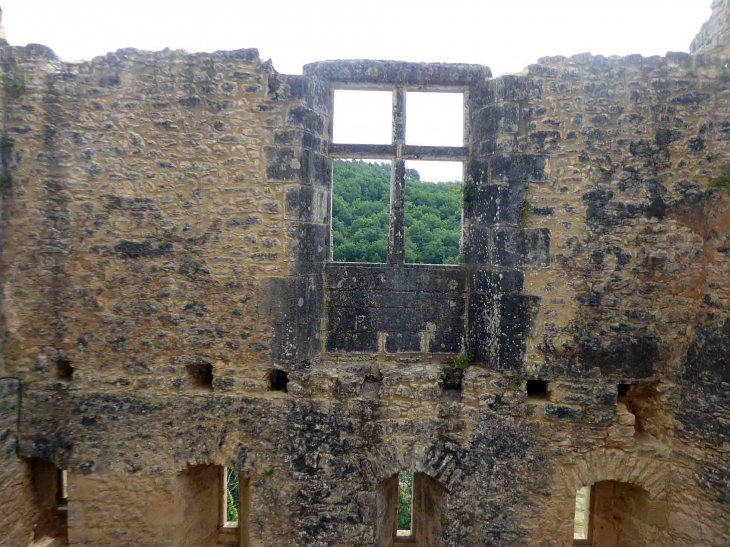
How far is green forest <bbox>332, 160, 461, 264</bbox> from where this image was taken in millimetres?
14016

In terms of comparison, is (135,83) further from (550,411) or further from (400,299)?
(550,411)

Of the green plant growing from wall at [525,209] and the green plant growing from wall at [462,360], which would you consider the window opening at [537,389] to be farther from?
the green plant growing from wall at [525,209]

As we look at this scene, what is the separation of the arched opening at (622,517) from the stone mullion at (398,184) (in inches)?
146

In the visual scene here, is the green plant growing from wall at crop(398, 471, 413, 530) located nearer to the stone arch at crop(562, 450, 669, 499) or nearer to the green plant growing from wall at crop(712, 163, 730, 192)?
the stone arch at crop(562, 450, 669, 499)

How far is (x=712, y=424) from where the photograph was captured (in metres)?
5.12

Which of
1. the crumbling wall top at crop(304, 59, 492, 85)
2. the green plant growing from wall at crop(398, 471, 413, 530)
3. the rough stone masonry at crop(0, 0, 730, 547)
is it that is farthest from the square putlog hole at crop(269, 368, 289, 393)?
the green plant growing from wall at crop(398, 471, 413, 530)

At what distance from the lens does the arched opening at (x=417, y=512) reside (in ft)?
18.7

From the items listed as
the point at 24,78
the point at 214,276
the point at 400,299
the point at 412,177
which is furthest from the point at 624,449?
the point at 412,177

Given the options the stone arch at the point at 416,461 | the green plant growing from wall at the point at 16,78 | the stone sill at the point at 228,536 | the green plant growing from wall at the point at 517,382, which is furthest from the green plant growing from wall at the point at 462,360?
the green plant growing from wall at the point at 16,78

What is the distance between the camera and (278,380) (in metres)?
5.82

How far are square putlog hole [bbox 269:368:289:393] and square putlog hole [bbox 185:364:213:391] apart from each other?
2.23 feet

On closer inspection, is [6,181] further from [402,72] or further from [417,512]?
[417,512]

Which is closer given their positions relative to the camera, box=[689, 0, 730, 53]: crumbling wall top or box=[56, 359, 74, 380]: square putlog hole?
box=[689, 0, 730, 53]: crumbling wall top

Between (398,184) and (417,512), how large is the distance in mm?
4044
